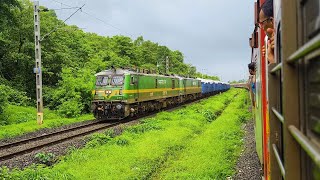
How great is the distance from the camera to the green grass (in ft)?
51.0

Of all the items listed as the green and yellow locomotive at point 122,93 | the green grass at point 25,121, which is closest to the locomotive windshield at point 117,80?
the green and yellow locomotive at point 122,93

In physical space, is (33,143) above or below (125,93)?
below

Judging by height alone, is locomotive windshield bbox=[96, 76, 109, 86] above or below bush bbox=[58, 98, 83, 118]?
above

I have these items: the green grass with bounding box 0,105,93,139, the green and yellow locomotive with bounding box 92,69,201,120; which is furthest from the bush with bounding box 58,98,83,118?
the green and yellow locomotive with bounding box 92,69,201,120

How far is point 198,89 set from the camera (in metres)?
42.8

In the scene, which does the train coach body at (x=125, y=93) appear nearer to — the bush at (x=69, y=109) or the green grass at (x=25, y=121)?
the green grass at (x=25, y=121)

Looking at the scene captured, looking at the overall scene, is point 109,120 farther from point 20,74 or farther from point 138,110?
point 20,74

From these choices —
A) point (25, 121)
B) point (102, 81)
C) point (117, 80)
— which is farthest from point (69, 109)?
point (117, 80)

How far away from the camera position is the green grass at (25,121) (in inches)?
612

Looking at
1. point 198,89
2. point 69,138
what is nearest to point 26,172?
point 69,138

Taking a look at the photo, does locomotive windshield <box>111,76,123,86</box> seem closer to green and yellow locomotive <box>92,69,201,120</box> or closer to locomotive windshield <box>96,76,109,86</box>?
green and yellow locomotive <box>92,69,201,120</box>

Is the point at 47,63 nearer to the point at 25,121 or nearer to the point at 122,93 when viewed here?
the point at 25,121

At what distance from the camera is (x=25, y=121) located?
64.2 ft

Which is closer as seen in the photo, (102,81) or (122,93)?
(122,93)
